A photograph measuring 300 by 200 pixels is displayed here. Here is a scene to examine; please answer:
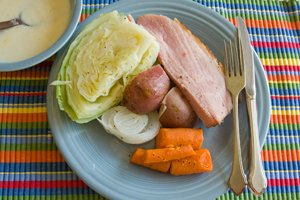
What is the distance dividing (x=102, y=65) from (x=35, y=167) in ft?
1.46

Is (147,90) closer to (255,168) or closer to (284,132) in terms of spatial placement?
(255,168)

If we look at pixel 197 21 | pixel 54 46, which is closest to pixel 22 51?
pixel 54 46

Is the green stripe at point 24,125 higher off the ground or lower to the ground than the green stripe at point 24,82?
lower

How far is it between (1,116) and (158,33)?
2.25ft

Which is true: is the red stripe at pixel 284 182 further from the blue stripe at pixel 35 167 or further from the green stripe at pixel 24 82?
the green stripe at pixel 24 82

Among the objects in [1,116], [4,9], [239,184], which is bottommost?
[239,184]

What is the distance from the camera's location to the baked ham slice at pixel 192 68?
1.42 meters

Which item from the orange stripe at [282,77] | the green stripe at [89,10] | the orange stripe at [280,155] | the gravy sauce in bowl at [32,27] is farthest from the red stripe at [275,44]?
the gravy sauce in bowl at [32,27]

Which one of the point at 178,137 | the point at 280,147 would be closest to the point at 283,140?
the point at 280,147

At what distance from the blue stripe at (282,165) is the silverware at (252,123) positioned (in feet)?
0.55

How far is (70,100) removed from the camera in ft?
4.58

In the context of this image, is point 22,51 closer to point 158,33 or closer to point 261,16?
point 158,33

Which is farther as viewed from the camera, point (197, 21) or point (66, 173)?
point (197, 21)

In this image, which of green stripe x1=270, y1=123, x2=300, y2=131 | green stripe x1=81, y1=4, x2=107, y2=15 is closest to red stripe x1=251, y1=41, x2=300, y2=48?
green stripe x1=270, y1=123, x2=300, y2=131
